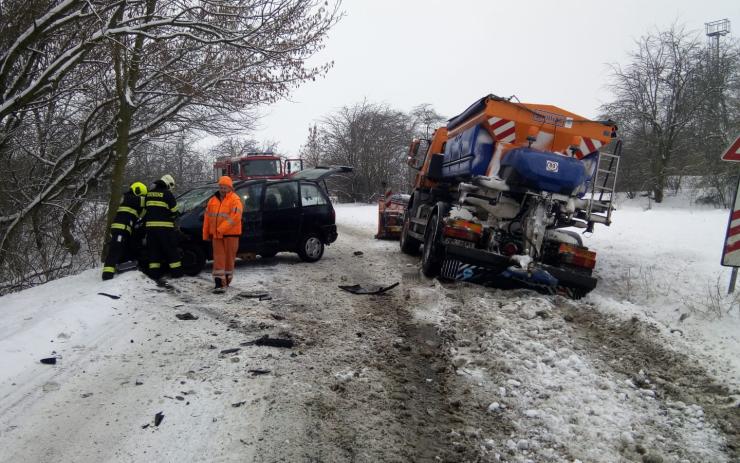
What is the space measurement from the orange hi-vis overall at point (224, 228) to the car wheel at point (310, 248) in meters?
2.54

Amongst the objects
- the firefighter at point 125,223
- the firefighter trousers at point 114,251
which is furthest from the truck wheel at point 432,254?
the firefighter trousers at point 114,251

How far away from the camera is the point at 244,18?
769 cm

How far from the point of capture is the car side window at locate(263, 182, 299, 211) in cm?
945

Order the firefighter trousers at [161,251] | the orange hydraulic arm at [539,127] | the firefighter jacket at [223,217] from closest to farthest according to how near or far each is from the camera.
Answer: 1. the firefighter trousers at [161,251]
2. the firefighter jacket at [223,217]
3. the orange hydraulic arm at [539,127]

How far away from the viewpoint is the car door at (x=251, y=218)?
9.01 meters

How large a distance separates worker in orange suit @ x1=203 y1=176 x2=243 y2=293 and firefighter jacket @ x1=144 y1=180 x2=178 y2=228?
550 millimetres

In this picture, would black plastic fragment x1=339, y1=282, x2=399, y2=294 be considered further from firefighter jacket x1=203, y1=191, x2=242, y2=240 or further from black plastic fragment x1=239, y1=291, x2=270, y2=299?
firefighter jacket x1=203, y1=191, x2=242, y2=240

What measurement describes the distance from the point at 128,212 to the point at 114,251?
67 cm

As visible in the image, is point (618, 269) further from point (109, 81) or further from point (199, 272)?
point (109, 81)

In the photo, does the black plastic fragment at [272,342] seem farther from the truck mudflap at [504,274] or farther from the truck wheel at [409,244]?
the truck wheel at [409,244]

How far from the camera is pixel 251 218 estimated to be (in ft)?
29.9

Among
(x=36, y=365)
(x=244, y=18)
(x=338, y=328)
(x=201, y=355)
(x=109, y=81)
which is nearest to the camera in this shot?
(x=36, y=365)

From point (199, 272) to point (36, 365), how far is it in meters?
4.26

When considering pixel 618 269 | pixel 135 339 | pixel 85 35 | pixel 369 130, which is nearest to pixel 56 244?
pixel 85 35
